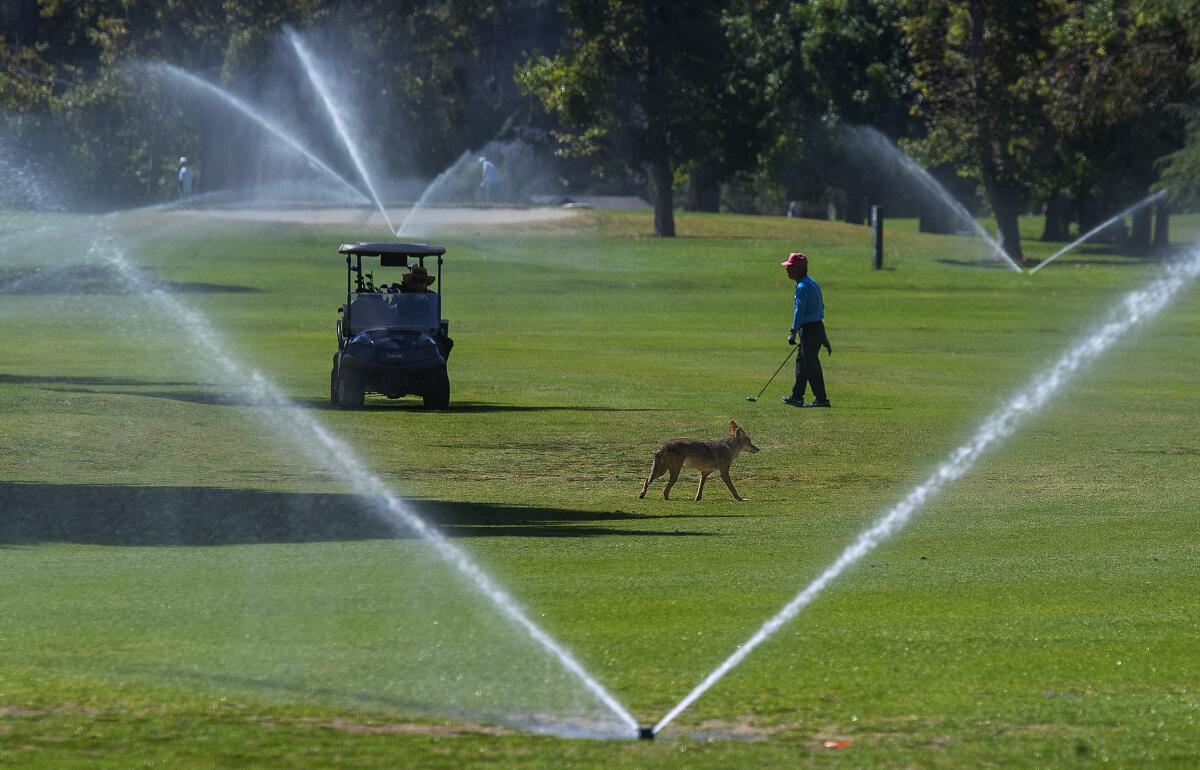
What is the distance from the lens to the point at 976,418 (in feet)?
91.3

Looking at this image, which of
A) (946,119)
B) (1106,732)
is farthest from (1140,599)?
(946,119)

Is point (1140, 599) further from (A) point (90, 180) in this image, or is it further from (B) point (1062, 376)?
(A) point (90, 180)

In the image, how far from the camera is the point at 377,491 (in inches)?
786

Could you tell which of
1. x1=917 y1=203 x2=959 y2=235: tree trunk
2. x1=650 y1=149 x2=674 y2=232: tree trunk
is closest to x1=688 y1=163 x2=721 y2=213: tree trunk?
x1=917 y1=203 x2=959 y2=235: tree trunk

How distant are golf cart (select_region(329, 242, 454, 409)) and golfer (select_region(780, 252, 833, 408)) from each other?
4.76 metres

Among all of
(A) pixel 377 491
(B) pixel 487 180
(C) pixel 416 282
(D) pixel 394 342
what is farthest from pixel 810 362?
(B) pixel 487 180

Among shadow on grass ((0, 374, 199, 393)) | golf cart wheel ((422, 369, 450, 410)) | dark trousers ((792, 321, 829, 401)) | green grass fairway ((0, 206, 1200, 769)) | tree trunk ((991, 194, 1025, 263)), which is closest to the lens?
green grass fairway ((0, 206, 1200, 769))

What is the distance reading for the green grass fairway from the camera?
9.55m

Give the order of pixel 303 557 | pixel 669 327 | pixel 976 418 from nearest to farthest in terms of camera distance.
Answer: pixel 303 557 < pixel 976 418 < pixel 669 327

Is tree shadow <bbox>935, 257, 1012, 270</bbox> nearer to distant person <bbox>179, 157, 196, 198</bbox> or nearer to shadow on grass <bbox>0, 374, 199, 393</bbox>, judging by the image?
distant person <bbox>179, 157, 196, 198</bbox>

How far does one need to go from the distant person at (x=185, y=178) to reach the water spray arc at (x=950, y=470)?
4415 centimetres

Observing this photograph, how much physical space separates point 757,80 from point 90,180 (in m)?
30.2

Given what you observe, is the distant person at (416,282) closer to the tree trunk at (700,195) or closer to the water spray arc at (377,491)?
the water spray arc at (377,491)

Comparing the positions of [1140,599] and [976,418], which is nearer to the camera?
[1140,599]
